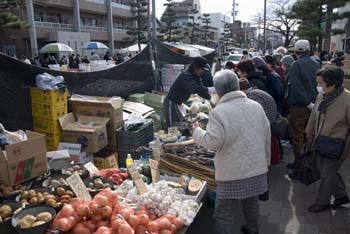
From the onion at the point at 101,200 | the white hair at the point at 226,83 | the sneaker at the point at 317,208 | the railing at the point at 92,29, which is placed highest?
the railing at the point at 92,29

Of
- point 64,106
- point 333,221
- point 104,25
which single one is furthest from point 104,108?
point 104,25

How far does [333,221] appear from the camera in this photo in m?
3.50

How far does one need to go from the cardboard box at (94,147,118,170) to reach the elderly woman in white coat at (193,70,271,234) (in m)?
1.89

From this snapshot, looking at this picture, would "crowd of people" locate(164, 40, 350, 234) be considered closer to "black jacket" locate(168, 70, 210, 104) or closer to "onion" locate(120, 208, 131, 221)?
"black jacket" locate(168, 70, 210, 104)

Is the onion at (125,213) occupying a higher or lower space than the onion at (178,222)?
higher

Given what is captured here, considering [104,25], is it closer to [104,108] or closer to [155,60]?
[155,60]

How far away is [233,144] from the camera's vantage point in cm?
250

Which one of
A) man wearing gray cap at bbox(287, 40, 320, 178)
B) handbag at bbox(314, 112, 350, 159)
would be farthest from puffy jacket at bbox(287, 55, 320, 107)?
handbag at bbox(314, 112, 350, 159)

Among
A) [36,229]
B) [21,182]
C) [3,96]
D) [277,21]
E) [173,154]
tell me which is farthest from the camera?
[277,21]

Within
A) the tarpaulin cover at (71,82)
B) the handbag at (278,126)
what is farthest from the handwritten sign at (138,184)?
the tarpaulin cover at (71,82)

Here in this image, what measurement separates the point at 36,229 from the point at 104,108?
2.45m

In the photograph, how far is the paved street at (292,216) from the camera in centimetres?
332

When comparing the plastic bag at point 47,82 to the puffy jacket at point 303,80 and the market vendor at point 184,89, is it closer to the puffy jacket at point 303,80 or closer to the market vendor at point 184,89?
the market vendor at point 184,89

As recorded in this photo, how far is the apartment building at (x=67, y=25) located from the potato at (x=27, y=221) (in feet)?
75.1
